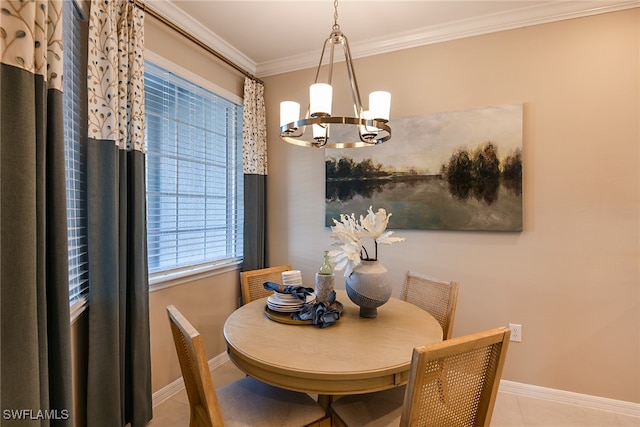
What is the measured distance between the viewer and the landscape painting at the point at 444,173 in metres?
2.38

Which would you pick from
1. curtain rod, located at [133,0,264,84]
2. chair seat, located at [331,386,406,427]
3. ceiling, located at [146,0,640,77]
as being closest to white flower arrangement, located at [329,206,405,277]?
chair seat, located at [331,386,406,427]

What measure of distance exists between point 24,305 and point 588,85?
3.17m

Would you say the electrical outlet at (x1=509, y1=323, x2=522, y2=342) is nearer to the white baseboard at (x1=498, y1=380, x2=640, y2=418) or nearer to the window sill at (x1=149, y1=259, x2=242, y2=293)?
the white baseboard at (x1=498, y1=380, x2=640, y2=418)

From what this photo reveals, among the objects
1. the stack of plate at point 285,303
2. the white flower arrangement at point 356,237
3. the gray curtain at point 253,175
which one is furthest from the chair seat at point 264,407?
the gray curtain at point 253,175

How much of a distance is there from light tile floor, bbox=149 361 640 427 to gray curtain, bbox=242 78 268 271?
119 cm

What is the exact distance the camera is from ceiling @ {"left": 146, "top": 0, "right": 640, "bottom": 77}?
2.24m

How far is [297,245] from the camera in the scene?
3133 millimetres

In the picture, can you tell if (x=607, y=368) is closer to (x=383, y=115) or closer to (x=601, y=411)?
(x=601, y=411)

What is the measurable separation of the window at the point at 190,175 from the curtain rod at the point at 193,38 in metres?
0.29

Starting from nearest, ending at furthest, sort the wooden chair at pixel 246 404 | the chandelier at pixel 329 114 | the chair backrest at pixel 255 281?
the wooden chair at pixel 246 404, the chandelier at pixel 329 114, the chair backrest at pixel 255 281

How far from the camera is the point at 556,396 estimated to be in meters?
2.31

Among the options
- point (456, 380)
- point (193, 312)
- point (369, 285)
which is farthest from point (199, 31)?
point (456, 380)

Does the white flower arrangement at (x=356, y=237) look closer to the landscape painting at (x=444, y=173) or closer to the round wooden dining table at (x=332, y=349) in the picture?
the round wooden dining table at (x=332, y=349)

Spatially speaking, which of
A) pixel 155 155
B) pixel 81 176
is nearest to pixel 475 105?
pixel 155 155
